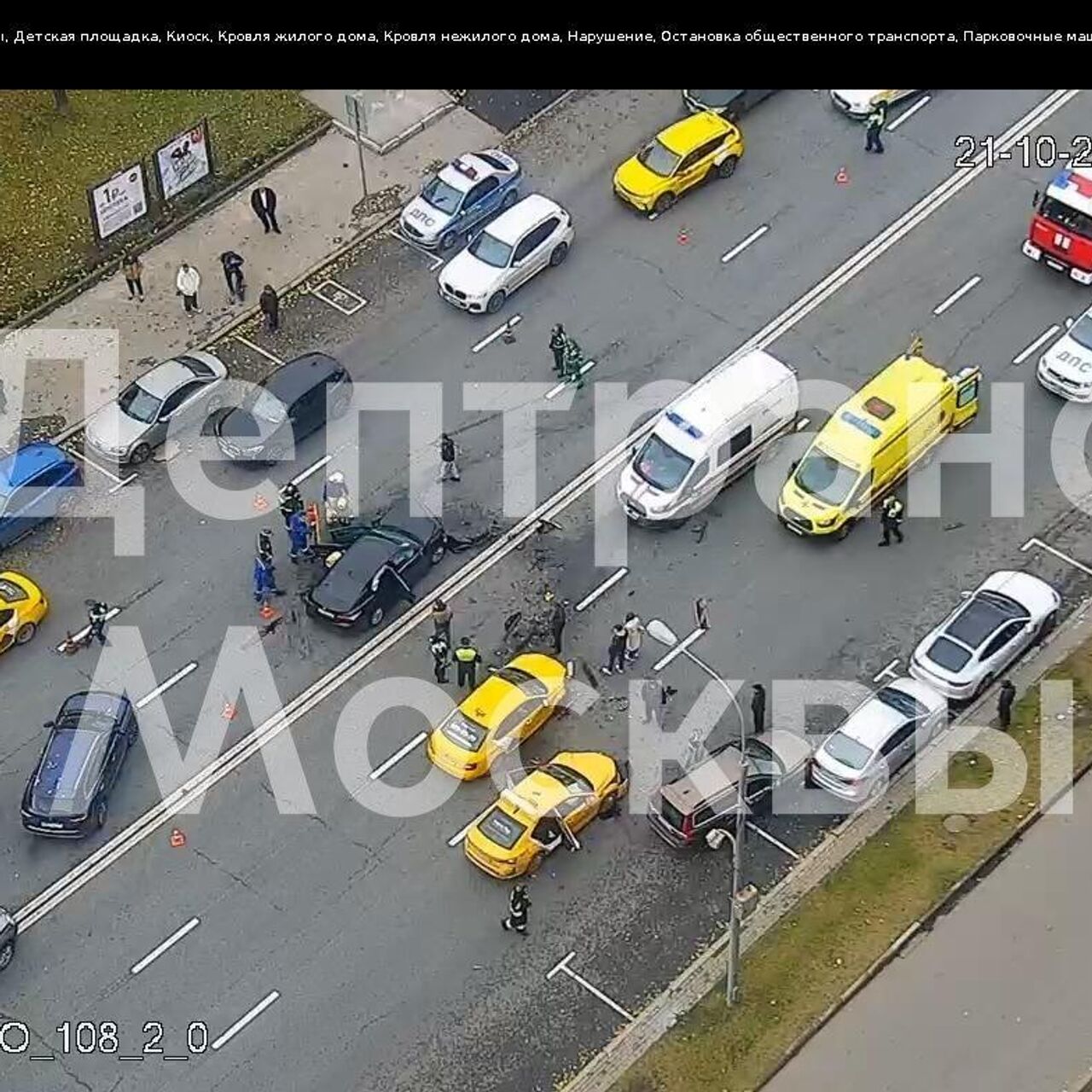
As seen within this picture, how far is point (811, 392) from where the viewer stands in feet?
130

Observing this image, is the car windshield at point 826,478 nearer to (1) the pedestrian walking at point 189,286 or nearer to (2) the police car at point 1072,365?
(2) the police car at point 1072,365

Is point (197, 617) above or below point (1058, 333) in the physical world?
below

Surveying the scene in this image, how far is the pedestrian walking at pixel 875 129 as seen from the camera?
144 ft

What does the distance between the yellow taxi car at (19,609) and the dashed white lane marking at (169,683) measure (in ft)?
9.59

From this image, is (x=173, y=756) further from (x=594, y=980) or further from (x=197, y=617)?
(x=594, y=980)

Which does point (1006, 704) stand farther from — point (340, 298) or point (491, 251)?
point (340, 298)

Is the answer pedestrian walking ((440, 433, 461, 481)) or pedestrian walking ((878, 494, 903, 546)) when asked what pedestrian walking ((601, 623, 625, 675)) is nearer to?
pedestrian walking ((440, 433, 461, 481))

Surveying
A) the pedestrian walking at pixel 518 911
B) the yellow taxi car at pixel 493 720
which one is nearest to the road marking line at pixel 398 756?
the yellow taxi car at pixel 493 720

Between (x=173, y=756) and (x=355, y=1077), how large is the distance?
25.2 feet

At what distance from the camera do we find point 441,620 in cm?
3491

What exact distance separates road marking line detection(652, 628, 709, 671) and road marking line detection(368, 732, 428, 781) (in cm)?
479
